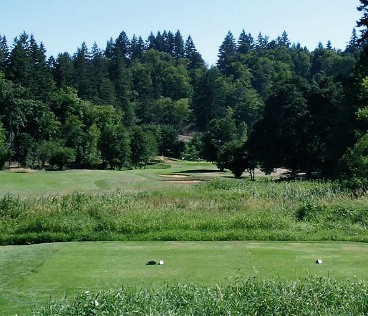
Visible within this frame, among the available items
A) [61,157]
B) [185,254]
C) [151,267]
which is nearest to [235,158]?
[61,157]

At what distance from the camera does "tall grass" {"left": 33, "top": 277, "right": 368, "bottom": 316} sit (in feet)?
22.5

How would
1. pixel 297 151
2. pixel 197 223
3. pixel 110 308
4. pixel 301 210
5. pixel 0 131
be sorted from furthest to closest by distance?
pixel 0 131 < pixel 297 151 < pixel 301 210 < pixel 197 223 < pixel 110 308

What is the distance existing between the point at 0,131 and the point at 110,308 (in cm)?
7219

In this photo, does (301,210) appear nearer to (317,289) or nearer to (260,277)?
(260,277)

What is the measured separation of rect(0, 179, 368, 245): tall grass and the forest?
8.30 m

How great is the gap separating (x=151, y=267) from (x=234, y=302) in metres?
4.41

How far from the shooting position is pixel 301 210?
19.4m

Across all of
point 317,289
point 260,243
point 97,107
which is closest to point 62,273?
point 317,289

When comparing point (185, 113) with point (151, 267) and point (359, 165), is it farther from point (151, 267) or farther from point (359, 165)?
point (151, 267)

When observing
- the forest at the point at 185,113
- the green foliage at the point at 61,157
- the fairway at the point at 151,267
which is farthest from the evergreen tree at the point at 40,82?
the fairway at the point at 151,267

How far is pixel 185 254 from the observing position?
13.1 m

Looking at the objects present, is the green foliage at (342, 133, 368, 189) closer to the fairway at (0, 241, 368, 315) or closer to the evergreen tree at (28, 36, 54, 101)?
the fairway at (0, 241, 368, 315)

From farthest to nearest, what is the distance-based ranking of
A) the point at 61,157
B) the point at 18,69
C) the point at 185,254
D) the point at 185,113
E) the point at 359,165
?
the point at 185,113, the point at 18,69, the point at 61,157, the point at 359,165, the point at 185,254

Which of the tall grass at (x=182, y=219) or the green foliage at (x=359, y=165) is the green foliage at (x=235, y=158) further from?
the tall grass at (x=182, y=219)
